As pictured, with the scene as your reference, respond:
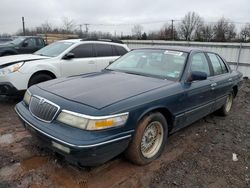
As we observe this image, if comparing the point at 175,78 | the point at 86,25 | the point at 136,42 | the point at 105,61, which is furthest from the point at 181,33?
the point at 175,78

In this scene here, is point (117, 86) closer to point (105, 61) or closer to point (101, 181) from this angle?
point (101, 181)

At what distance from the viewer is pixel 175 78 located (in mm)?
3764

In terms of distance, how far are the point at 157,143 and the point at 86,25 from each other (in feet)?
122

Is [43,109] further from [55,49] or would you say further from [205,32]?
[205,32]

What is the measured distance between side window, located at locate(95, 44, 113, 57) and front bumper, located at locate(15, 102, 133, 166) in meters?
4.66

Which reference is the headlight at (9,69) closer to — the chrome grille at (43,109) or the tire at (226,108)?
the chrome grille at (43,109)

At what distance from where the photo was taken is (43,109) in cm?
297

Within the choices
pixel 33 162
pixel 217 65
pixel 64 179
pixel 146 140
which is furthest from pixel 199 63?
pixel 33 162

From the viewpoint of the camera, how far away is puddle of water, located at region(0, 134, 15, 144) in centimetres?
392

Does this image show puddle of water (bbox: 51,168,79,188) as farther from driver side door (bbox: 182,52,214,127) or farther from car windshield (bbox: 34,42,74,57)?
car windshield (bbox: 34,42,74,57)

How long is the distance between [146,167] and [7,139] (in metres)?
2.38

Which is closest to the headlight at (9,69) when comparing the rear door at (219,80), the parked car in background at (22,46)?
the rear door at (219,80)

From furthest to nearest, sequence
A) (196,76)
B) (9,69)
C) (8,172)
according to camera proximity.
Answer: (9,69) → (196,76) → (8,172)

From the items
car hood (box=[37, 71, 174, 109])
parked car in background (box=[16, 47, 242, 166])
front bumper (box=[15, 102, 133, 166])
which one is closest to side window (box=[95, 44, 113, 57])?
parked car in background (box=[16, 47, 242, 166])
